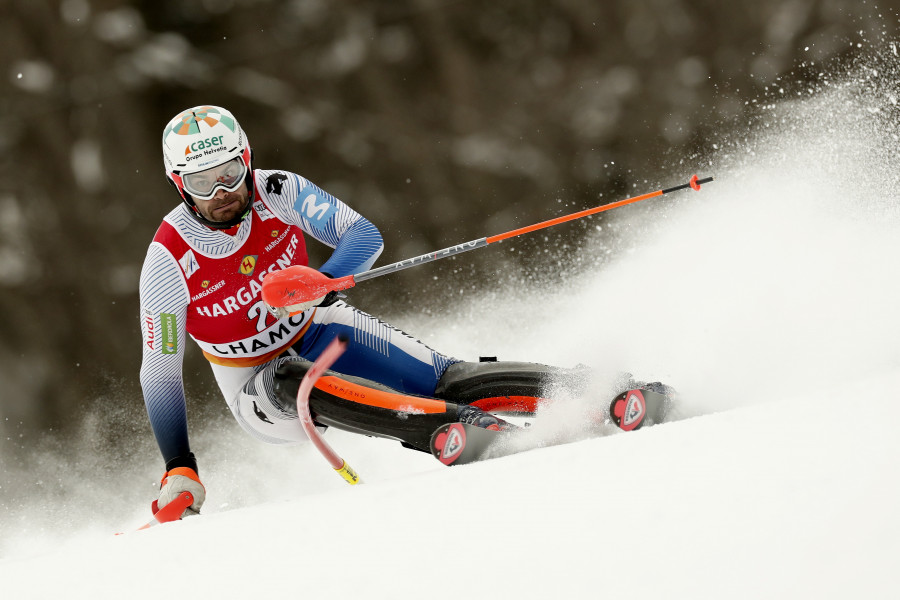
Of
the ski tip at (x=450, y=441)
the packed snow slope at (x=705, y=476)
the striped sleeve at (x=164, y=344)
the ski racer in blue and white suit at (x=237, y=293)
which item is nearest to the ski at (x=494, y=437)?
the ski tip at (x=450, y=441)

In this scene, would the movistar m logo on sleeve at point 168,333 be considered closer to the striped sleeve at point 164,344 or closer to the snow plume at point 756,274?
the striped sleeve at point 164,344

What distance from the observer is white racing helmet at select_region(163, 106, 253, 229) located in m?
2.24

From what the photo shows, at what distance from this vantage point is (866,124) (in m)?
3.58

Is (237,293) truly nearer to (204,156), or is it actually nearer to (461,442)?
(204,156)

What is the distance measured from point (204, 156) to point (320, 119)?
2.04 m

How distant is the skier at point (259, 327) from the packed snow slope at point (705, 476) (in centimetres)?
32

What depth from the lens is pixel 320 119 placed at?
420cm

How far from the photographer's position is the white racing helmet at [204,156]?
7.34 feet

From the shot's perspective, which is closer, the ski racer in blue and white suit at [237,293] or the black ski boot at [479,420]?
the black ski boot at [479,420]

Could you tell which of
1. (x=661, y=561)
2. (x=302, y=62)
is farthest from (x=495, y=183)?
(x=661, y=561)

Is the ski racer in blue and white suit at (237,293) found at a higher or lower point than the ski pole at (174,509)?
higher

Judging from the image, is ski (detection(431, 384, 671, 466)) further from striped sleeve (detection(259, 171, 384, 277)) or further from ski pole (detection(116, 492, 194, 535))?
ski pole (detection(116, 492, 194, 535))

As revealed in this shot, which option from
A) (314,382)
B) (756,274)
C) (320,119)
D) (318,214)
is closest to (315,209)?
(318,214)

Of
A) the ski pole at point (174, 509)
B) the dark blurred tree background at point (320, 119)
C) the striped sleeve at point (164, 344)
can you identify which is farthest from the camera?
the dark blurred tree background at point (320, 119)
